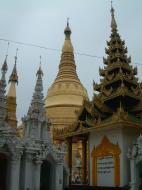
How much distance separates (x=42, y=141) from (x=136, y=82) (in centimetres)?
836

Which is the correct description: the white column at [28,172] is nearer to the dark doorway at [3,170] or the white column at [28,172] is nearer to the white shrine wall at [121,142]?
the dark doorway at [3,170]

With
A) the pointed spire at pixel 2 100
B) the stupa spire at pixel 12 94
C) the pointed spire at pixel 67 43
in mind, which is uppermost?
the pointed spire at pixel 67 43

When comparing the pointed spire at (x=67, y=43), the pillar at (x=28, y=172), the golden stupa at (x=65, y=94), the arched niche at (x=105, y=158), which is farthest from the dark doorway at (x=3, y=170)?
the pointed spire at (x=67, y=43)

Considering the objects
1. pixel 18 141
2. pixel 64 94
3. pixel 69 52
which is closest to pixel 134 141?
pixel 18 141

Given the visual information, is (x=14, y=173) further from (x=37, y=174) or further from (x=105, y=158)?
(x=105, y=158)

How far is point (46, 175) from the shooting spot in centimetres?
2120

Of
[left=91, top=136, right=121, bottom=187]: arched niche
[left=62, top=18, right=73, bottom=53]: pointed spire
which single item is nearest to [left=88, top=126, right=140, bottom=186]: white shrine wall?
[left=91, top=136, right=121, bottom=187]: arched niche

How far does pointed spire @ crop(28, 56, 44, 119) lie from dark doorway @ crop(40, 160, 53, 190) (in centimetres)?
318

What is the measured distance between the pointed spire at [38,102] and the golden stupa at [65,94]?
11419 millimetres

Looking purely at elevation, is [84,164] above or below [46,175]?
above

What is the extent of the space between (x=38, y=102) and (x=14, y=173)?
18.9 ft

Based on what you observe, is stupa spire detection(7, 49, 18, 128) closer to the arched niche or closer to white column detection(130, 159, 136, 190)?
the arched niche

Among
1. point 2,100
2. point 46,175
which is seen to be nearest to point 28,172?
point 46,175

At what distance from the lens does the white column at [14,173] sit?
1791 centimetres
